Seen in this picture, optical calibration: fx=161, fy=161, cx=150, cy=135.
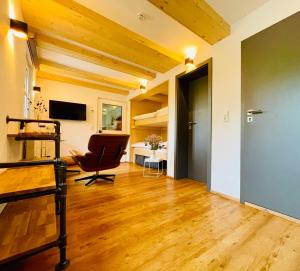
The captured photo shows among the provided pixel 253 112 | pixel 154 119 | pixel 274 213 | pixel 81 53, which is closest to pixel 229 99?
pixel 253 112

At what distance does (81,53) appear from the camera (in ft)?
9.91

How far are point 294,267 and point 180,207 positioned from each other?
1024 mm

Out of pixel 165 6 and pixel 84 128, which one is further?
pixel 84 128

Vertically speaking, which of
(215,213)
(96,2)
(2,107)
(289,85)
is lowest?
(215,213)

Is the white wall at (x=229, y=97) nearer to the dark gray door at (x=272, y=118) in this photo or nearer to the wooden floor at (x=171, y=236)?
the dark gray door at (x=272, y=118)

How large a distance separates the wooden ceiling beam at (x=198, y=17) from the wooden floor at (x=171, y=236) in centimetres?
227

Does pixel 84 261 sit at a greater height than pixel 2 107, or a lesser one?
lesser

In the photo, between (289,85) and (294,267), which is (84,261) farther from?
(289,85)

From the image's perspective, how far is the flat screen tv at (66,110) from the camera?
4387 mm

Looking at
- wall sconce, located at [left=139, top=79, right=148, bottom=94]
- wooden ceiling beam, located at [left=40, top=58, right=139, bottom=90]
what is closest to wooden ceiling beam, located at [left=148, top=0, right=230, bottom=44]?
wall sconce, located at [left=139, top=79, right=148, bottom=94]

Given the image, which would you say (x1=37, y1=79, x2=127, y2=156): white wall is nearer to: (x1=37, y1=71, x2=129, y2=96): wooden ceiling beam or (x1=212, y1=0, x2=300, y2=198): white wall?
(x1=37, y1=71, x2=129, y2=96): wooden ceiling beam

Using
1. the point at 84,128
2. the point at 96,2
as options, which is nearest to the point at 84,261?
the point at 96,2

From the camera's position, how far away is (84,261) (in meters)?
1.02

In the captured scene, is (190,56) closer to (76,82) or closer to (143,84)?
(143,84)
